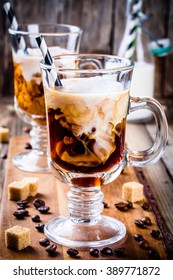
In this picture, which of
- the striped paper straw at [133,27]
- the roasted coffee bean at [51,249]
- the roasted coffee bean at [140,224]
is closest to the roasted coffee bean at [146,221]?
the roasted coffee bean at [140,224]

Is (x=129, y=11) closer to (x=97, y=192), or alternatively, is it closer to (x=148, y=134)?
(x=148, y=134)

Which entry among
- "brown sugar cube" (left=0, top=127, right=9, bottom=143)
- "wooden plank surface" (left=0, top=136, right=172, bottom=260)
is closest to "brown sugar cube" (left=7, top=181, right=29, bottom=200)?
"wooden plank surface" (left=0, top=136, right=172, bottom=260)

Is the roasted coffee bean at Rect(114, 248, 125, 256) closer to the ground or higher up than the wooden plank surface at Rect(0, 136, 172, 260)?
higher up

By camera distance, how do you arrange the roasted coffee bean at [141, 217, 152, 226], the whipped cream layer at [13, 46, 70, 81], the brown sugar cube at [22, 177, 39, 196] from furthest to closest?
the whipped cream layer at [13, 46, 70, 81] < the brown sugar cube at [22, 177, 39, 196] < the roasted coffee bean at [141, 217, 152, 226]

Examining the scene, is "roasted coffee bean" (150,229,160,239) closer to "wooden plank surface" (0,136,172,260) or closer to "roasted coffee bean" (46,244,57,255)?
"wooden plank surface" (0,136,172,260)

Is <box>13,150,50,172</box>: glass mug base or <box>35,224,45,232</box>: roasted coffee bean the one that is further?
<box>13,150,50,172</box>: glass mug base

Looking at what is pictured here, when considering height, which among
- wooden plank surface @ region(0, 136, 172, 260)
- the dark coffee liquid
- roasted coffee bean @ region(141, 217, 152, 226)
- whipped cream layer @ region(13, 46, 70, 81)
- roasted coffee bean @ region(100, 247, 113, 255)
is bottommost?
wooden plank surface @ region(0, 136, 172, 260)

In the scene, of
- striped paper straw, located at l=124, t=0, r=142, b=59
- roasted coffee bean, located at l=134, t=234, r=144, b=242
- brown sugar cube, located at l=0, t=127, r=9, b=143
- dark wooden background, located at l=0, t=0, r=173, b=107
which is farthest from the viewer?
dark wooden background, located at l=0, t=0, r=173, b=107
